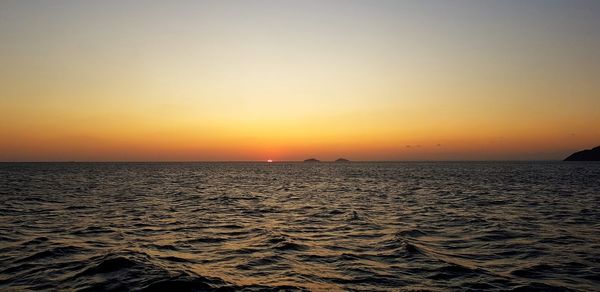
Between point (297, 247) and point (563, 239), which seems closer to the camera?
point (297, 247)

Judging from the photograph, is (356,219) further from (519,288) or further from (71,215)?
(71,215)

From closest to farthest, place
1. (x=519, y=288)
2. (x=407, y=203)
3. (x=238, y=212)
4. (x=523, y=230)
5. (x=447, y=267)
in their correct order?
(x=519, y=288)
(x=447, y=267)
(x=523, y=230)
(x=238, y=212)
(x=407, y=203)

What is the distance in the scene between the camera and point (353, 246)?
1917 centimetres

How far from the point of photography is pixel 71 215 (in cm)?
2977

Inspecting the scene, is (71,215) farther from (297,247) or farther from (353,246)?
(353,246)

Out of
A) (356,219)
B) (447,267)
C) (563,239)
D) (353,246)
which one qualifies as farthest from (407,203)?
(447,267)

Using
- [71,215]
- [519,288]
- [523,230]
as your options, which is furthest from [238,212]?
[519,288]

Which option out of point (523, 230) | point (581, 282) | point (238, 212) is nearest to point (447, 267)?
point (581, 282)

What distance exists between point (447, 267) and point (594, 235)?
12090 millimetres

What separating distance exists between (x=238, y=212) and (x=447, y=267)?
20051 mm

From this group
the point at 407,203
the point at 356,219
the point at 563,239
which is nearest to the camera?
the point at 563,239

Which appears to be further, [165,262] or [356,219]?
[356,219]

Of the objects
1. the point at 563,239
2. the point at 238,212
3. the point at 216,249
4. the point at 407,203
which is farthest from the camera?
the point at 407,203

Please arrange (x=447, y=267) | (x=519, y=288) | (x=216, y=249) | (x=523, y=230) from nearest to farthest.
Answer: (x=519, y=288) < (x=447, y=267) < (x=216, y=249) < (x=523, y=230)
